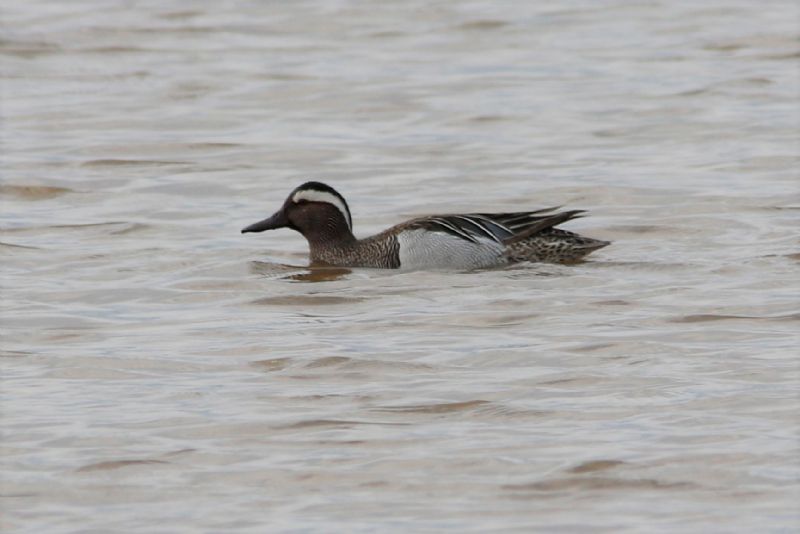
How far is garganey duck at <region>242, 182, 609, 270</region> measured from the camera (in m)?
12.4

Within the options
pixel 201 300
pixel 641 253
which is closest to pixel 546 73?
pixel 641 253

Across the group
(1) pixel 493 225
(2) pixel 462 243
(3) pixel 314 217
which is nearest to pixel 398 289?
(2) pixel 462 243

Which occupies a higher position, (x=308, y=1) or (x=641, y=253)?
(x=308, y=1)

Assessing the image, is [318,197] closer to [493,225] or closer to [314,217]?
[314,217]

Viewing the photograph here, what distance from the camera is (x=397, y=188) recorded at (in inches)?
607

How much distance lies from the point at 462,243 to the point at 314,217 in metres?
1.06

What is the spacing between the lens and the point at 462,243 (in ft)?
40.4

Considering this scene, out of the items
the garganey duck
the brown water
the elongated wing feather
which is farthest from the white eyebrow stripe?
the elongated wing feather

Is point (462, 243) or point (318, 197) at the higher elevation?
point (318, 197)

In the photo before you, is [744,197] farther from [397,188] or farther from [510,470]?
[510,470]

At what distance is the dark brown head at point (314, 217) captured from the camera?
42.2ft

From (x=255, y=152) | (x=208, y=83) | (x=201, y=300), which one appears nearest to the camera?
(x=201, y=300)

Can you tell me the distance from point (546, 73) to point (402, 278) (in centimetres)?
892

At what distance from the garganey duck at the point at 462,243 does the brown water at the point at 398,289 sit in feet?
0.53
